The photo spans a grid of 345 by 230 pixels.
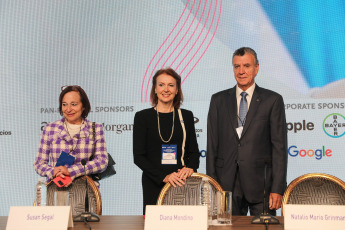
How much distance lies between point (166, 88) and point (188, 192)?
2.64 ft

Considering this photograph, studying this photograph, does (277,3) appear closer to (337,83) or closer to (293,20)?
(293,20)

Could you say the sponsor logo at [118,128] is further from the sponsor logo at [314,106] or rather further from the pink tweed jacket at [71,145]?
the sponsor logo at [314,106]

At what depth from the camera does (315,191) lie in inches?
111

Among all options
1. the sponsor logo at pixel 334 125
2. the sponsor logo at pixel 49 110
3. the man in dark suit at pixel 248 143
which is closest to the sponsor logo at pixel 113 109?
the sponsor logo at pixel 49 110

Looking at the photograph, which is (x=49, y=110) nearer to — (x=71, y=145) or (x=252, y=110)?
(x=71, y=145)

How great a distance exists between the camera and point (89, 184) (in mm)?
3061

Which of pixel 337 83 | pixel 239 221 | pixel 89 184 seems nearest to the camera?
pixel 239 221

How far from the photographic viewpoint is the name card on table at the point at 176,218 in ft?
Answer: 6.63

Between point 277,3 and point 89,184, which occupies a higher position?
point 277,3

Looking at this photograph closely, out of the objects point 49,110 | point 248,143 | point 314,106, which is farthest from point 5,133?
point 314,106

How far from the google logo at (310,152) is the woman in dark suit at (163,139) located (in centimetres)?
152

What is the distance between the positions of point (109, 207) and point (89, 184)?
5.76ft

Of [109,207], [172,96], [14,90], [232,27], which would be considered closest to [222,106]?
[172,96]

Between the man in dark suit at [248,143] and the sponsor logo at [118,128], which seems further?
the sponsor logo at [118,128]
